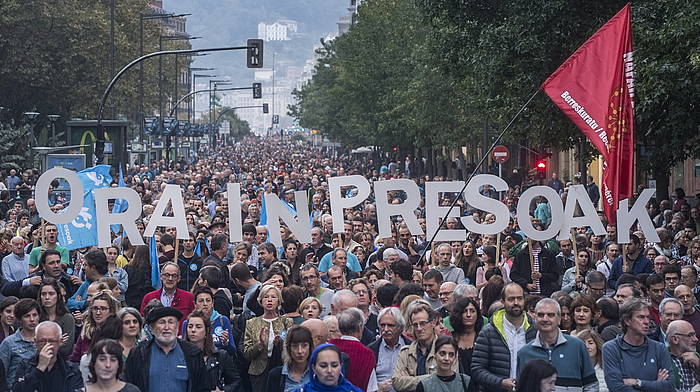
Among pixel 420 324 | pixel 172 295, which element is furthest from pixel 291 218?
pixel 420 324

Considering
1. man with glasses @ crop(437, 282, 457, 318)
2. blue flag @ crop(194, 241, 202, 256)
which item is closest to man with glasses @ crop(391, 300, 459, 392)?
man with glasses @ crop(437, 282, 457, 318)

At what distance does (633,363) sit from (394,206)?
6.82 metres

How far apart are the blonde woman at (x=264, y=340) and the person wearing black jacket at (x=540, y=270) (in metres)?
5.37

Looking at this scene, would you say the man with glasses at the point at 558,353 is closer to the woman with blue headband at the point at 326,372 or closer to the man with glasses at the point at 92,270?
the woman with blue headband at the point at 326,372

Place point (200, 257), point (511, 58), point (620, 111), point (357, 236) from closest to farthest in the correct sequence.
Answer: point (620, 111) < point (200, 257) < point (357, 236) < point (511, 58)

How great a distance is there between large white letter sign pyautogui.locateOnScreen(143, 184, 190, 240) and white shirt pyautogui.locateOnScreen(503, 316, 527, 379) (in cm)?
623

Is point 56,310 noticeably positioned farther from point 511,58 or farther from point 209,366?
point 511,58

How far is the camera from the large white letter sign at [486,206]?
15945 millimetres

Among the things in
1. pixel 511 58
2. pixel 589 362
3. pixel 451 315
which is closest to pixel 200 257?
pixel 451 315

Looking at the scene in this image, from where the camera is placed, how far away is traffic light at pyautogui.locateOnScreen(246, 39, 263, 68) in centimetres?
4003

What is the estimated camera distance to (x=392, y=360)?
1052 centimetres

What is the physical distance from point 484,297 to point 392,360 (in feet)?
7.25

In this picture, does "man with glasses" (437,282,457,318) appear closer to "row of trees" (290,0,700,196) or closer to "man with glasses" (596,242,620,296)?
"man with glasses" (596,242,620,296)

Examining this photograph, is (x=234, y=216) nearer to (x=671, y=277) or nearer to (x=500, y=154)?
(x=671, y=277)
